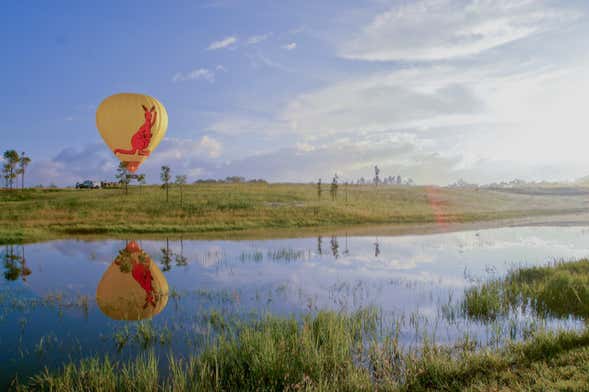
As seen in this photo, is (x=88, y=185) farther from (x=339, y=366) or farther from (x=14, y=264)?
(x=339, y=366)

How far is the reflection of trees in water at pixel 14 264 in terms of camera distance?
23211 millimetres

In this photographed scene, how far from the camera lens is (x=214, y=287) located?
1981cm

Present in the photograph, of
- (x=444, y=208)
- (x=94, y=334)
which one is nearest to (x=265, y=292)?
(x=94, y=334)

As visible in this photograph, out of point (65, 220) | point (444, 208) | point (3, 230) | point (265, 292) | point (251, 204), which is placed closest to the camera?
point (265, 292)

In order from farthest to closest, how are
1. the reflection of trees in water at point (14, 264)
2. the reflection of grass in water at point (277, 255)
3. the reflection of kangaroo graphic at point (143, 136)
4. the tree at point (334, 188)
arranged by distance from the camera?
the tree at point (334, 188), the reflection of kangaroo graphic at point (143, 136), the reflection of grass in water at point (277, 255), the reflection of trees in water at point (14, 264)

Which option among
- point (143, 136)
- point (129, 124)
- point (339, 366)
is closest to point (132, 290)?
point (339, 366)

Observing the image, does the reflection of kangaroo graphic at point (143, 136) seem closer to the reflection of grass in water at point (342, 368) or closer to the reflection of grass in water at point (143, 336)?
the reflection of grass in water at point (143, 336)

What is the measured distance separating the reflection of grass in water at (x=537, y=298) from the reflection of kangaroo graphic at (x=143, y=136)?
28.6 m

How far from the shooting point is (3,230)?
42.8 m

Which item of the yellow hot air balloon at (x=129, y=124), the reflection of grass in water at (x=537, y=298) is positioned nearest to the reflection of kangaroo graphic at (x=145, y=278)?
the reflection of grass in water at (x=537, y=298)

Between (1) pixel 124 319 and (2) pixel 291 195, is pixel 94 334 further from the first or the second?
(2) pixel 291 195

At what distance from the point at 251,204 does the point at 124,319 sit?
49.5 meters

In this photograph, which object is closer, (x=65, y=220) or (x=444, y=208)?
(x=65, y=220)

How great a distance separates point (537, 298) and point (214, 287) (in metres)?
13.9
